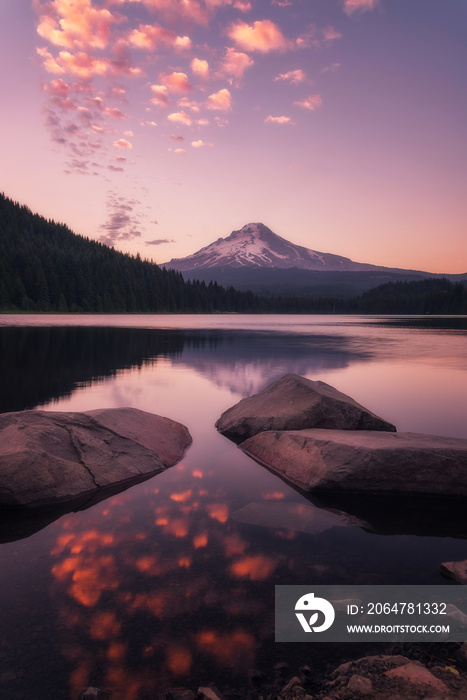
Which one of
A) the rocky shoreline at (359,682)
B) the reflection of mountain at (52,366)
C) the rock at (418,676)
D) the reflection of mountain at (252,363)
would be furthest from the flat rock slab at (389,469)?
the reflection of mountain at (52,366)

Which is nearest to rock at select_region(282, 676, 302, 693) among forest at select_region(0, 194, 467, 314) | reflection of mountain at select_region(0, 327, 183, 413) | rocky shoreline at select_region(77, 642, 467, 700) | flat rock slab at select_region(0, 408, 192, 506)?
rocky shoreline at select_region(77, 642, 467, 700)

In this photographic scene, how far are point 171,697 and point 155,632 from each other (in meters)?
0.87

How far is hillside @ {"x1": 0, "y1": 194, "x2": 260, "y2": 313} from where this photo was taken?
12988 cm

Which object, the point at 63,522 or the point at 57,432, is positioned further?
the point at 57,432

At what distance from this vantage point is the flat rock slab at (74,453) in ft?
23.5

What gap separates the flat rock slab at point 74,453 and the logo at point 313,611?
4552 mm

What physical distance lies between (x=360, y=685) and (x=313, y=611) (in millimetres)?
1183

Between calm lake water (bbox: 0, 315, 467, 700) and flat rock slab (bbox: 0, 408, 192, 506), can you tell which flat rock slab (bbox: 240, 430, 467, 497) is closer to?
calm lake water (bbox: 0, 315, 467, 700)

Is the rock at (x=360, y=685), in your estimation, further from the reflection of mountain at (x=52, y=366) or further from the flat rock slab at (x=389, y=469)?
the reflection of mountain at (x=52, y=366)

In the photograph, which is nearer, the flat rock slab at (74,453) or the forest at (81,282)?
the flat rock slab at (74,453)

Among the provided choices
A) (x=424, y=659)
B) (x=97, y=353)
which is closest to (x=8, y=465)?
(x=424, y=659)

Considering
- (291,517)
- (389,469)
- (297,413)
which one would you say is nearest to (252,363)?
(297,413)

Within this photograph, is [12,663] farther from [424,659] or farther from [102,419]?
[102,419]

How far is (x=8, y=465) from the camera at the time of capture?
23.4 ft
